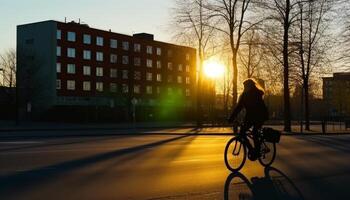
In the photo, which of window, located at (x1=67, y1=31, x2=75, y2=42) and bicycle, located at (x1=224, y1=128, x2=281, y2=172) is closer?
bicycle, located at (x1=224, y1=128, x2=281, y2=172)

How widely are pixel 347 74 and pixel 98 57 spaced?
67.8 m

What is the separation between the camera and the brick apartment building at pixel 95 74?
76.6 metres

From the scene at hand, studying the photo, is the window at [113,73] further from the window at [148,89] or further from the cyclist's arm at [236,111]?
the cyclist's arm at [236,111]

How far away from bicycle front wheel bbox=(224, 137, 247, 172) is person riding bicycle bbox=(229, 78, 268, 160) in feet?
0.66

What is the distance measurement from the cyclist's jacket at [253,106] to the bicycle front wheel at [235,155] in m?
0.56

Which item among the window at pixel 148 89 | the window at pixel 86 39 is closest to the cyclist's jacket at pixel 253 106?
the window at pixel 86 39

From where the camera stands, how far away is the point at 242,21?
42406mm

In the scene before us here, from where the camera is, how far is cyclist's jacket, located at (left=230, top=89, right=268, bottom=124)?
11680 mm

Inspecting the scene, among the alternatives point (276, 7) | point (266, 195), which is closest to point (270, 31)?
point (276, 7)

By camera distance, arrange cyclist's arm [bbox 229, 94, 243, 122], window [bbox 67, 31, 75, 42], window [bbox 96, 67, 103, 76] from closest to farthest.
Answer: cyclist's arm [bbox 229, 94, 243, 122], window [bbox 67, 31, 75, 42], window [bbox 96, 67, 103, 76]

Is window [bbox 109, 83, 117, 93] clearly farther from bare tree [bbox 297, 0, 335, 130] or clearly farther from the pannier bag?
→ the pannier bag

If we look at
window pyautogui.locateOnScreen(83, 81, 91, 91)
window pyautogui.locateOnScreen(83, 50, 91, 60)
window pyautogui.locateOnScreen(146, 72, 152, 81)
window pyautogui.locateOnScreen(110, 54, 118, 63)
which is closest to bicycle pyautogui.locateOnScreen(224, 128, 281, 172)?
window pyautogui.locateOnScreen(83, 50, 91, 60)

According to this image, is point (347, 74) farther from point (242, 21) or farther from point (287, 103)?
point (242, 21)

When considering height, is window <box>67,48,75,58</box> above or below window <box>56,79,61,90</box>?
above
